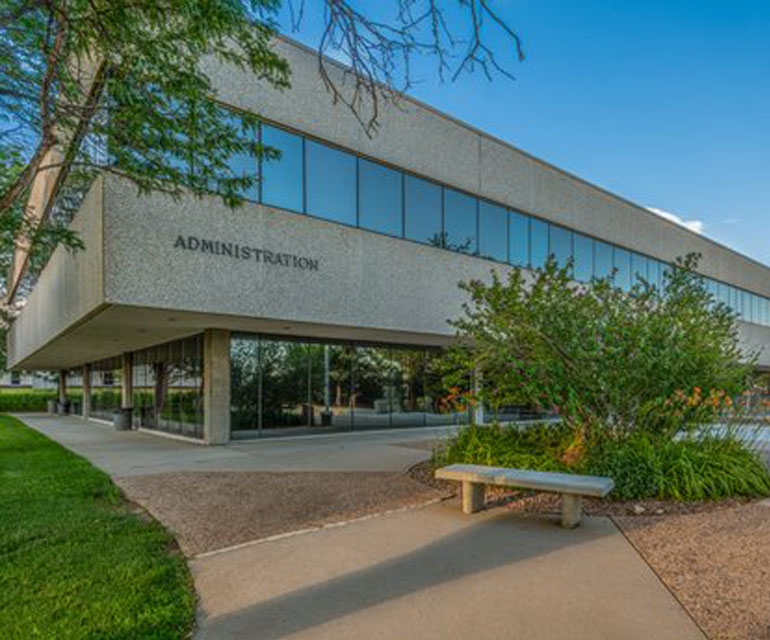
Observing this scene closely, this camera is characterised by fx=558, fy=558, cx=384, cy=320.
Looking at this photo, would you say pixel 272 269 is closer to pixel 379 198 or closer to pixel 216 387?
pixel 216 387

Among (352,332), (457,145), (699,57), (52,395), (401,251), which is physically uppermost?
(457,145)

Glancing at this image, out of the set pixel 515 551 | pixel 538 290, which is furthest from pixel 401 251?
pixel 515 551

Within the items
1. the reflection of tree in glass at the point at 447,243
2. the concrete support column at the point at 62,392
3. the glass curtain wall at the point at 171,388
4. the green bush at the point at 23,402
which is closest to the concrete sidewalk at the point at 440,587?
the glass curtain wall at the point at 171,388

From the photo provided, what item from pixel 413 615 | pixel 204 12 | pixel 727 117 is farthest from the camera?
pixel 727 117

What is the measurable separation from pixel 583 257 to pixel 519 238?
4.39 metres

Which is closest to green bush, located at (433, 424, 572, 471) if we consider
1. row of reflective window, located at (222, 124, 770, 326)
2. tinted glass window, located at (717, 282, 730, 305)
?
row of reflective window, located at (222, 124, 770, 326)

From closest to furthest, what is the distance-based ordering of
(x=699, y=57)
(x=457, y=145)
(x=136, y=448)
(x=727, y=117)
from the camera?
1. (x=699, y=57)
2. (x=727, y=117)
3. (x=136, y=448)
4. (x=457, y=145)

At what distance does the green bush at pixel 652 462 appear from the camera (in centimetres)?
739

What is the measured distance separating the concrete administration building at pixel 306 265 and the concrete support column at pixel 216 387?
0.13 ft

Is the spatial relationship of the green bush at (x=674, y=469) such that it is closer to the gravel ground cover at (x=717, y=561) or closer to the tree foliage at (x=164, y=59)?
the gravel ground cover at (x=717, y=561)

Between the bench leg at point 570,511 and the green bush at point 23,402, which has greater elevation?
the bench leg at point 570,511

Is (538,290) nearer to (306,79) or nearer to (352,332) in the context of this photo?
(352,332)

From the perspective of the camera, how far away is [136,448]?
14.6 m

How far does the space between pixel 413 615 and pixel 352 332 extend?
1305 centimetres
